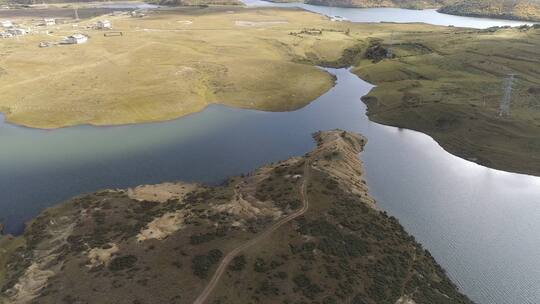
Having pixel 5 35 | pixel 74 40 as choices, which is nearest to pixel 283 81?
pixel 74 40

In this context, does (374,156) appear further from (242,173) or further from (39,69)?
(39,69)

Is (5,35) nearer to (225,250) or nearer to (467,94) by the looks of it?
(467,94)

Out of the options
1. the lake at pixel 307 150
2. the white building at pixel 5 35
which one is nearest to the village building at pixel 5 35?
the white building at pixel 5 35

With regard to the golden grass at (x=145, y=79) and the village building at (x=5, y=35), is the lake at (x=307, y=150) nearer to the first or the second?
the golden grass at (x=145, y=79)

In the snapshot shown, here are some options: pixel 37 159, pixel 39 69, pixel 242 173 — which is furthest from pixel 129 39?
pixel 242 173

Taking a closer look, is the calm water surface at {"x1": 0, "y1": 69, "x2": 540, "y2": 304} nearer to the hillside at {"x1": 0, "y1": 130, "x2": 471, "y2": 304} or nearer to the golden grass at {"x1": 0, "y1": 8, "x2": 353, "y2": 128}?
the hillside at {"x1": 0, "y1": 130, "x2": 471, "y2": 304}

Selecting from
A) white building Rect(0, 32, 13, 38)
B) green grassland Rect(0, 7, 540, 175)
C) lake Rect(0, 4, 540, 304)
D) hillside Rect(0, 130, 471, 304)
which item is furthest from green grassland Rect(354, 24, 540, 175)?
white building Rect(0, 32, 13, 38)

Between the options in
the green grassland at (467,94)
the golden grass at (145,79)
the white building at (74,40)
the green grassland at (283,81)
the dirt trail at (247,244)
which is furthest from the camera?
the white building at (74,40)
